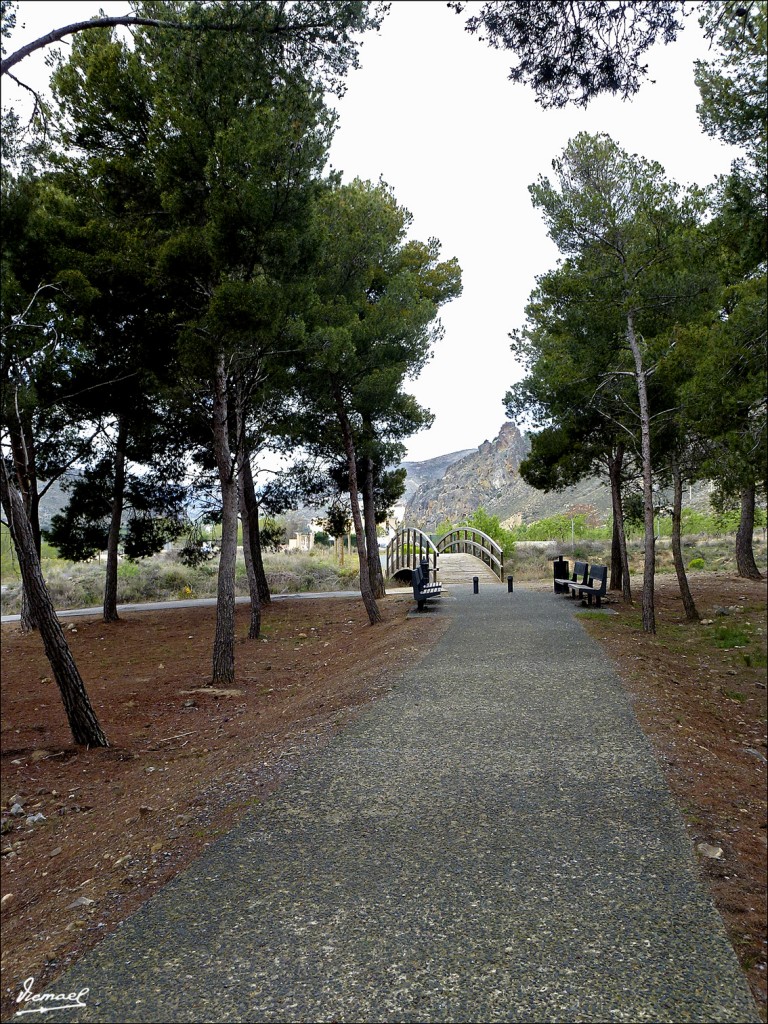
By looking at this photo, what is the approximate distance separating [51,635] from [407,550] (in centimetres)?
1913

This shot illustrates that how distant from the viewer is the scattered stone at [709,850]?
11.5 ft

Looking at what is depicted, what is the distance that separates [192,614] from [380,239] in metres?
10.4

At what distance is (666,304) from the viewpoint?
1196 cm

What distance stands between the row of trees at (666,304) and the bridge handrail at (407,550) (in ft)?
30.7

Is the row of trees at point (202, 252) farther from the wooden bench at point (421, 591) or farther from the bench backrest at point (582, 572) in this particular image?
the bench backrest at point (582, 572)

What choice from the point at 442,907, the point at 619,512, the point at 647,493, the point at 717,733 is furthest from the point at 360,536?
the point at 442,907

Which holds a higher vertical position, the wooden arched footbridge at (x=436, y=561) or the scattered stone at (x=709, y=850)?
the wooden arched footbridge at (x=436, y=561)

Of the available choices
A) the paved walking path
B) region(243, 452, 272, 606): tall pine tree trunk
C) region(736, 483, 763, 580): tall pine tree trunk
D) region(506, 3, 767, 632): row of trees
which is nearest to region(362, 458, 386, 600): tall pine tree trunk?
region(243, 452, 272, 606): tall pine tree trunk

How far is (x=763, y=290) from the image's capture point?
30.5 ft

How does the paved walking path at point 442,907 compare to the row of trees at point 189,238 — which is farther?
the row of trees at point 189,238

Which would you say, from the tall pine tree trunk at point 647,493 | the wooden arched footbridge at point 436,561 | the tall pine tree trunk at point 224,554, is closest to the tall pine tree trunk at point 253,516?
the tall pine tree trunk at point 224,554

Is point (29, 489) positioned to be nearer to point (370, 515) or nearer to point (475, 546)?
point (370, 515)

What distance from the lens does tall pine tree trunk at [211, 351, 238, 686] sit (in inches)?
390

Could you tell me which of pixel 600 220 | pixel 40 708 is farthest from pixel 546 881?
pixel 600 220
